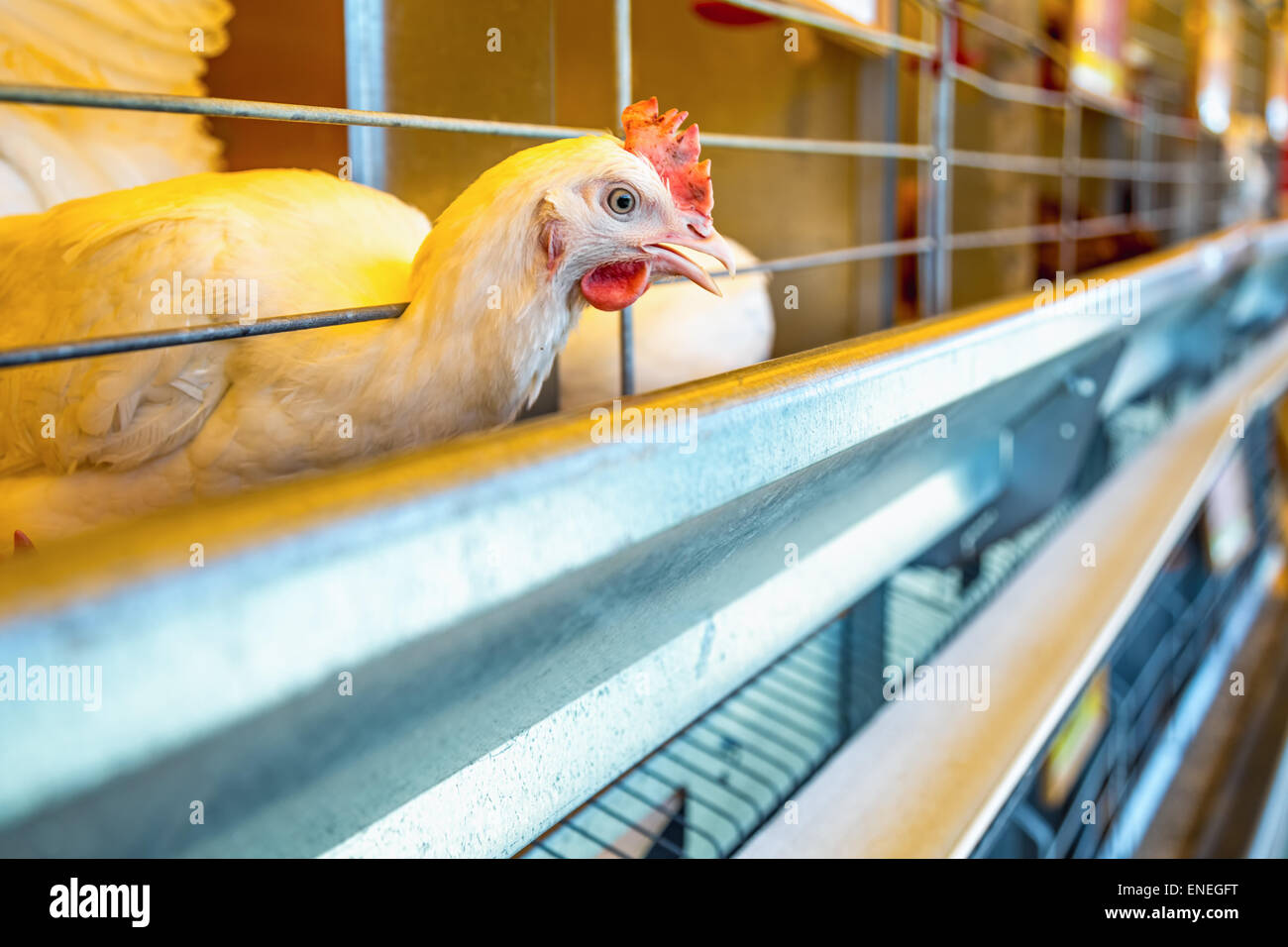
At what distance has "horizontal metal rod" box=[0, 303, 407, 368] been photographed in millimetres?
536

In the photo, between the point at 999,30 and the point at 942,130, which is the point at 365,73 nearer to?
the point at 942,130

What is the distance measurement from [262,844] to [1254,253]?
3.85 metres

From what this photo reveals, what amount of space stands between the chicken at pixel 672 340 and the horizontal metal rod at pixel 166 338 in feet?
2.15

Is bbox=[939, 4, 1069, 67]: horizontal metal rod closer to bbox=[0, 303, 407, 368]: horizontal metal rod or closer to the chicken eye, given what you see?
the chicken eye

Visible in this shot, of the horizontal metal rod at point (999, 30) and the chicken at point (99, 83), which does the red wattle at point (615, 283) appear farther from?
the horizontal metal rod at point (999, 30)

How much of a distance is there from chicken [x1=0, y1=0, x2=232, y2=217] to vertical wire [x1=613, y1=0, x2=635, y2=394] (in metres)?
0.57

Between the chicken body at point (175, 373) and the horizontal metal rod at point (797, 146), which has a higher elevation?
the horizontal metal rod at point (797, 146)

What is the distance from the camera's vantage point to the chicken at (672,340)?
1.46m

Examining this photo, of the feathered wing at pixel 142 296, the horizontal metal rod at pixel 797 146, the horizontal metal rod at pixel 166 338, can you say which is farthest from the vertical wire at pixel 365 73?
the horizontal metal rod at pixel 166 338

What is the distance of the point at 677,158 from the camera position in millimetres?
901

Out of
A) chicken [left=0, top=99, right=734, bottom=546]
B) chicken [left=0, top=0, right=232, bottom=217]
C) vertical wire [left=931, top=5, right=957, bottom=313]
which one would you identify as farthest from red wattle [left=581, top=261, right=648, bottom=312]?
vertical wire [left=931, top=5, right=957, bottom=313]

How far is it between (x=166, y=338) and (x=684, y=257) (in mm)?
479

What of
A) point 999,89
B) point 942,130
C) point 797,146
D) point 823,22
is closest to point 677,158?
point 797,146
